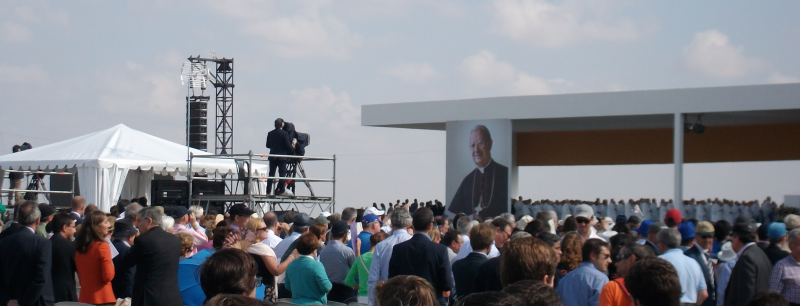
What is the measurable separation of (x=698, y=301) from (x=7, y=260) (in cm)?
515

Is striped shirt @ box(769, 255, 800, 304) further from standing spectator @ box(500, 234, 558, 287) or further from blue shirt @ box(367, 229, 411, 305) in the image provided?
blue shirt @ box(367, 229, 411, 305)

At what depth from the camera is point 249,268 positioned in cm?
364

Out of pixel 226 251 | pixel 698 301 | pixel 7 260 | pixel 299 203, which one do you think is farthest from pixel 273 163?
pixel 226 251

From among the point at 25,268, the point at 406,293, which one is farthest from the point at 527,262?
the point at 25,268

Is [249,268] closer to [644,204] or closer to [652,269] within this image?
[652,269]

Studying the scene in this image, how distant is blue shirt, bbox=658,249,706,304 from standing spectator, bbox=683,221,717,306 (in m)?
0.53

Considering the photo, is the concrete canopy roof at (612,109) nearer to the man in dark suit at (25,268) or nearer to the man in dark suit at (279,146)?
the man in dark suit at (279,146)

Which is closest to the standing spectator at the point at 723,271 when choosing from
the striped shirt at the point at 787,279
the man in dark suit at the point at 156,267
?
the striped shirt at the point at 787,279

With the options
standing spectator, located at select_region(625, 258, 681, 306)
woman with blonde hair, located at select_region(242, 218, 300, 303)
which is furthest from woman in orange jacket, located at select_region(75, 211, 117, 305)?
standing spectator, located at select_region(625, 258, 681, 306)

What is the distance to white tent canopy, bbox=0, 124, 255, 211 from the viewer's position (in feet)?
55.6

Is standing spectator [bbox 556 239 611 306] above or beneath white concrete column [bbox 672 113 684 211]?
beneath

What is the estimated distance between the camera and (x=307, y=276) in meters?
6.14

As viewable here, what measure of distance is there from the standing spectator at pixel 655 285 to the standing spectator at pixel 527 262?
23.5 inches

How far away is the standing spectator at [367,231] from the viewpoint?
7738 millimetres
